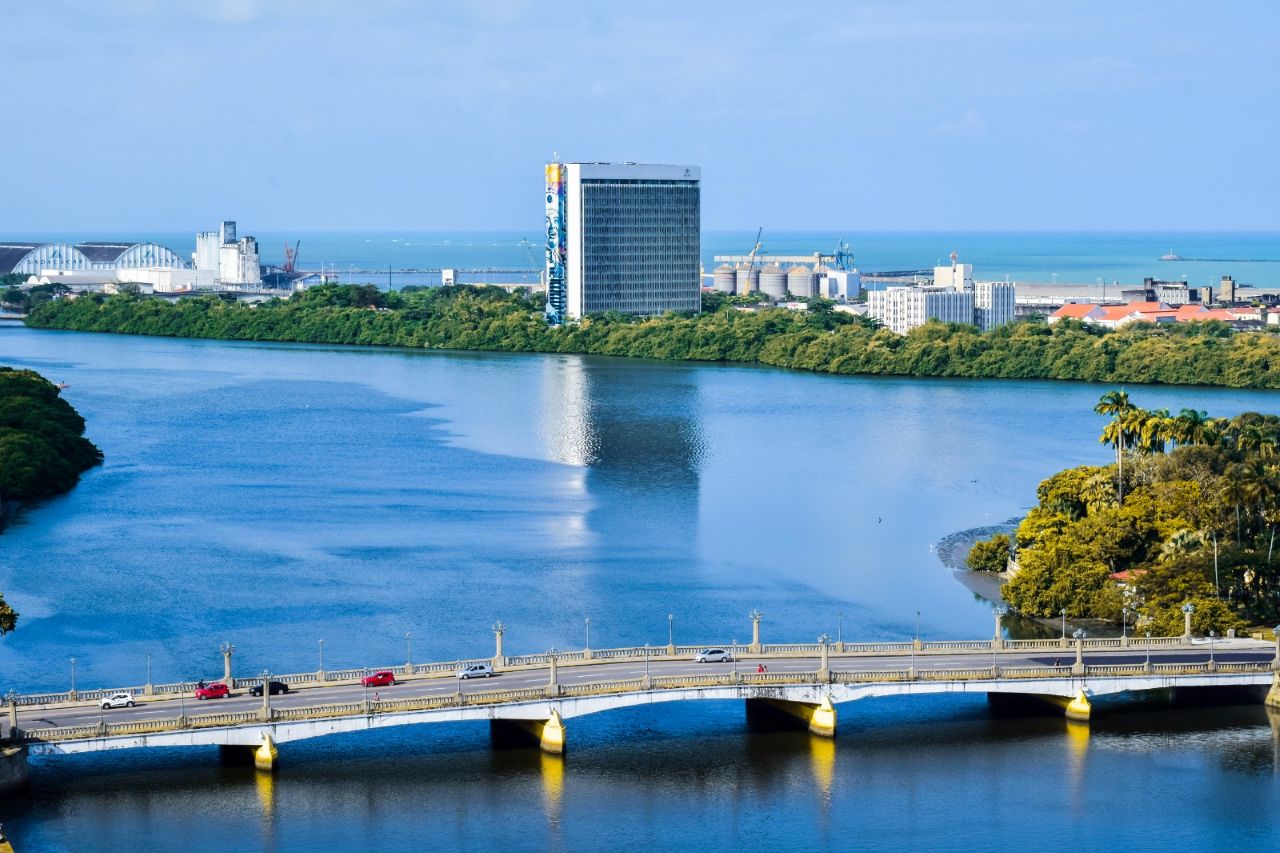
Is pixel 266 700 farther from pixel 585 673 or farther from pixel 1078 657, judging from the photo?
pixel 1078 657

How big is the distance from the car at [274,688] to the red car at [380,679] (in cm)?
200

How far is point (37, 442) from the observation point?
91.9m

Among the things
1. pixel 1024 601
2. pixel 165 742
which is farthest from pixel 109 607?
pixel 1024 601

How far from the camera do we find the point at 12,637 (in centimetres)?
6078

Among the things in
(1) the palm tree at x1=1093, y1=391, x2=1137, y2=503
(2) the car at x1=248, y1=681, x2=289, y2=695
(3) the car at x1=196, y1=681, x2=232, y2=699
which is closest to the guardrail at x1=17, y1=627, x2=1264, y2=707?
(2) the car at x1=248, y1=681, x2=289, y2=695

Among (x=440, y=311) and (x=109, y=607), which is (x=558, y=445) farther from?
(x=440, y=311)

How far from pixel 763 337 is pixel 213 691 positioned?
387 feet

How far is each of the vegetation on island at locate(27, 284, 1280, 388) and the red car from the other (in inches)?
3768

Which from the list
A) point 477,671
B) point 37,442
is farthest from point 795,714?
point 37,442

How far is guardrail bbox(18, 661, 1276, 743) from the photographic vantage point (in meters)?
47.9

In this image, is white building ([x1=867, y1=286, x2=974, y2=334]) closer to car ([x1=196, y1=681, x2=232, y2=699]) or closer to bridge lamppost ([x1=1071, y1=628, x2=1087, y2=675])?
bridge lamppost ([x1=1071, y1=628, x2=1087, y2=675])

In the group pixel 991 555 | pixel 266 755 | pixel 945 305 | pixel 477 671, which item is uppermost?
pixel 945 305

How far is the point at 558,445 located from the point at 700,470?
38.1 ft

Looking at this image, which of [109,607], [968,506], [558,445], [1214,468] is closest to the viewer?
[109,607]
